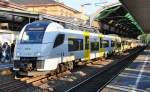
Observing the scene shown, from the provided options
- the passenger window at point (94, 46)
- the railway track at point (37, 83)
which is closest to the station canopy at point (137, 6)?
the passenger window at point (94, 46)

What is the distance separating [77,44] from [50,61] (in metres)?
5.69

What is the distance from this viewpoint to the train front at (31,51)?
793 inches

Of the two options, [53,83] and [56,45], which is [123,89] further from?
[56,45]

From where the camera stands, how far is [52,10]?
3046 inches

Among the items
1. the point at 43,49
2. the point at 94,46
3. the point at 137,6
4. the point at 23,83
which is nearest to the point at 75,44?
the point at 43,49

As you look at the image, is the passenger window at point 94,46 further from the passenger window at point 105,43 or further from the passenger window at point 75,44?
the passenger window at point 75,44

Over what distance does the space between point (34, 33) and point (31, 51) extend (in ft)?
4.31

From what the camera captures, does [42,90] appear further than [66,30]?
No

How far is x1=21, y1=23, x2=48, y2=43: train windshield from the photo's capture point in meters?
21.1

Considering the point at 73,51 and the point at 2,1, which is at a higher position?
the point at 2,1

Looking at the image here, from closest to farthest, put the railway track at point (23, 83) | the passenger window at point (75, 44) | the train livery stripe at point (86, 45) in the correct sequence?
1. the railway track at point (23, 83)
2. the passenger window at point (75, 44)
3. the train livery stripe at point (86, 45)

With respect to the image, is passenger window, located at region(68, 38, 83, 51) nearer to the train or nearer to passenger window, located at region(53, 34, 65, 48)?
the train

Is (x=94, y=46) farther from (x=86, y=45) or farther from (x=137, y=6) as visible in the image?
(x=137, y=6)

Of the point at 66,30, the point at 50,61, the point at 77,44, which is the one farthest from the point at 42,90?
the point at 77,44
